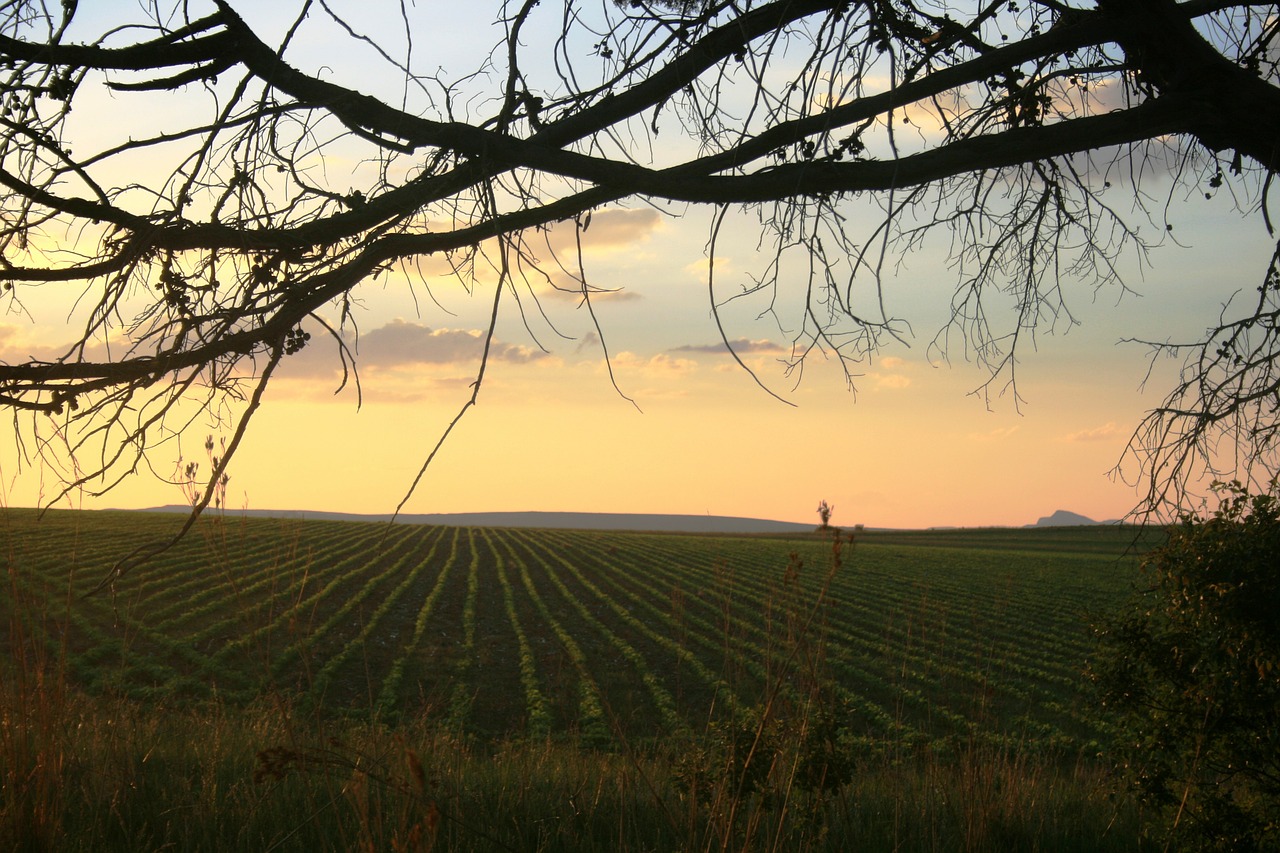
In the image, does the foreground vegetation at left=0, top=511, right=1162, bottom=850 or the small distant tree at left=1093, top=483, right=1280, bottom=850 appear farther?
the small distant tree at left=1093, top=483, right=1280, bottom=850

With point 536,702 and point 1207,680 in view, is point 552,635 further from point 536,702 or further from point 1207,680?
point 1207,680

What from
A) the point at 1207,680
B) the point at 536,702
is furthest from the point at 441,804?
the point at 536,702

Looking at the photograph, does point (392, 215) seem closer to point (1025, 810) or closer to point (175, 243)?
point (175, 243)

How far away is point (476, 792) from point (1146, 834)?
114 inches

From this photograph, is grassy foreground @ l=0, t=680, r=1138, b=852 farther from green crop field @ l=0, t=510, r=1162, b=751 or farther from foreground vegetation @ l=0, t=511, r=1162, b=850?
green crop field @ l=0, t=510, r=1162, b=751

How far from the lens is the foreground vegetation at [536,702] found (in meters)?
3.01

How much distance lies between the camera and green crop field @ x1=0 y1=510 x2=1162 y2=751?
3809 millimetres

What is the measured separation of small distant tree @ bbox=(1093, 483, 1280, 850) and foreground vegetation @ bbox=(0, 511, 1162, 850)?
26 centimetres

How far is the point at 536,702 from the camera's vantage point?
1450cm

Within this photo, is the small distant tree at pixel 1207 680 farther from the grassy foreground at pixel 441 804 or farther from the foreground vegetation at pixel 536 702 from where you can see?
the grassy foreground at pixel 441 804

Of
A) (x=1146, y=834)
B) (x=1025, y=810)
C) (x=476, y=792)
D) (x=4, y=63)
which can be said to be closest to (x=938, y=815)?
(x=1025, y=810)

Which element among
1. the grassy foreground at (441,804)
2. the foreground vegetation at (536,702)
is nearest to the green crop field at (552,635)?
the foreground vegetation at (536,702)

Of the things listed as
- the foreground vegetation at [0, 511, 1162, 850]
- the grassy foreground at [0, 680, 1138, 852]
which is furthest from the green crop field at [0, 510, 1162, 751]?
the grassy foreground at [0, 680, 1138, 852]

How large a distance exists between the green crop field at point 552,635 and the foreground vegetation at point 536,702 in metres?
0.10
